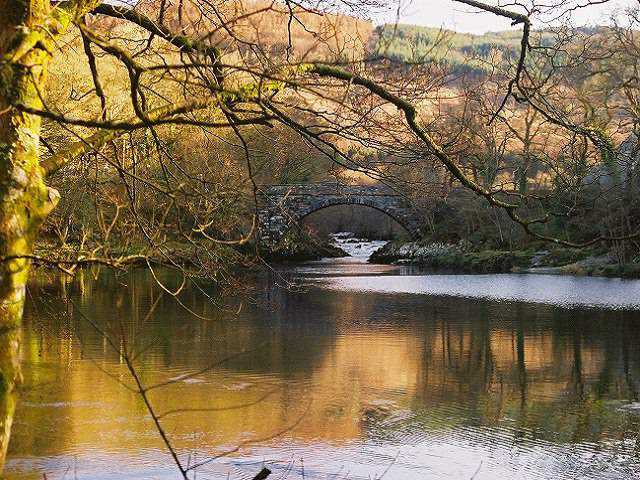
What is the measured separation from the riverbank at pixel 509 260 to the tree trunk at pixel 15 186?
22544 millimetres

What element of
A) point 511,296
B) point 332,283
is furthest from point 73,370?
point 332,283

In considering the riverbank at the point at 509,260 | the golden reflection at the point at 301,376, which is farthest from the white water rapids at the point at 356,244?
the golden reflection at the point at 301,376

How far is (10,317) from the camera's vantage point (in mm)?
3734

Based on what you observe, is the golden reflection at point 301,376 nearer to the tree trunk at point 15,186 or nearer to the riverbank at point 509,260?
the tree trunk at point 15,186

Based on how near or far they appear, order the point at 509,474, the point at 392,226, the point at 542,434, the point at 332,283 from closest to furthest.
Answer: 1. the point at 509,474
2. the point at 542,434
3. the point at 332,283
4. the point at 392,226

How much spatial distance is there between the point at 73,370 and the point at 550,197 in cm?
734

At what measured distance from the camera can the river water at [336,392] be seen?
7027 mm

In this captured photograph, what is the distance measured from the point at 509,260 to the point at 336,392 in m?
21.7

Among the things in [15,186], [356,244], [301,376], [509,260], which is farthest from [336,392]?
[356,244]

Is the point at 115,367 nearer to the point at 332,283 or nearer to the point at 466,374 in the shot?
the point at 466,374

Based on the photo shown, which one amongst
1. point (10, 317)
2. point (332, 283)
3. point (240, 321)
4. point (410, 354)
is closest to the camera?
point (10, 317)

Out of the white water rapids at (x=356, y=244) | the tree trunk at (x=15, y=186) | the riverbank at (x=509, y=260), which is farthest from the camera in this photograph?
the white water rapids at (x=356, y=244)

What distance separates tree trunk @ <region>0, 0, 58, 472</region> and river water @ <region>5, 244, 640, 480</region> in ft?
1.67

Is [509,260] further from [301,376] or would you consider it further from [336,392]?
[336,392]
